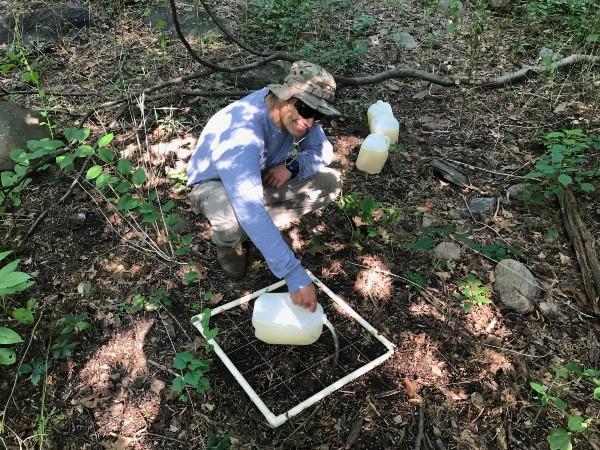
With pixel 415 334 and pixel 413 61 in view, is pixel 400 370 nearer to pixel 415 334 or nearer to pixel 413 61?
pixel 415 334

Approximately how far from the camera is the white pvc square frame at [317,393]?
96.8 inches

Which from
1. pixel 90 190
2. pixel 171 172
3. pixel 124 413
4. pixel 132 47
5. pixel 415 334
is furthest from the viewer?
pixel 132 47

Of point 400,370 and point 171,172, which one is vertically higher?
point 171,172

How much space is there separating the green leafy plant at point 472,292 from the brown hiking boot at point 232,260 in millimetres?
1480

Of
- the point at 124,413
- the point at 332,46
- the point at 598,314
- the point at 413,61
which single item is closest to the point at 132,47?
the point at 332,46

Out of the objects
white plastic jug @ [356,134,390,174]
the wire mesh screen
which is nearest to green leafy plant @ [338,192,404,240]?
white plastic jug @ [356,134,390,174]

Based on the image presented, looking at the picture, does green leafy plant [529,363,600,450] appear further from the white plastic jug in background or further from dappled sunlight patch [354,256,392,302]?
the white plastic jug in background

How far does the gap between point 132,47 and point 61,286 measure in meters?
3.74

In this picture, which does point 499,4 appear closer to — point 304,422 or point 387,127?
point 387,127

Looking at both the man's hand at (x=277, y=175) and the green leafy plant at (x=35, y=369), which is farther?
the man's hand at (x=277, y=175)

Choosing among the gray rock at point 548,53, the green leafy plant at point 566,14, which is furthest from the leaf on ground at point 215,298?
the green leafy plant at point 566,14

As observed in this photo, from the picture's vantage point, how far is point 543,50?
601 cm

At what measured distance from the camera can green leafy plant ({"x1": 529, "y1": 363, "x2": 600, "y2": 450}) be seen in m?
2.12

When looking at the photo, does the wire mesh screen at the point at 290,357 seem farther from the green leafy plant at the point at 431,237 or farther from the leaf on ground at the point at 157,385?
the green leafy plant at the point at 431,237
